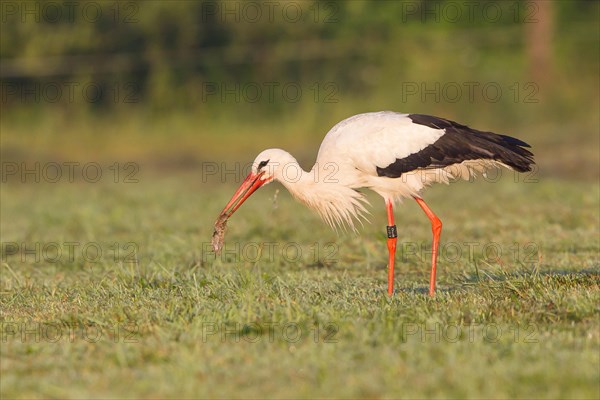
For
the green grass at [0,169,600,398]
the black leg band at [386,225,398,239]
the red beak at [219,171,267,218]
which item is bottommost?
the green grass at [0,169,600,398]

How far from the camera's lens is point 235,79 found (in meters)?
20.5

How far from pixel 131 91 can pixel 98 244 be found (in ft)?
35.3

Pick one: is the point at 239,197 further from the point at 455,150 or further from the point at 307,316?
the point at 307,316

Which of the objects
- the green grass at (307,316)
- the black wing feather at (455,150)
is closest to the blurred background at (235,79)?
the green grass at (307,316)

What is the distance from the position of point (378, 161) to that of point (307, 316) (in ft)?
7.33

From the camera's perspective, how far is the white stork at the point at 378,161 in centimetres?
707

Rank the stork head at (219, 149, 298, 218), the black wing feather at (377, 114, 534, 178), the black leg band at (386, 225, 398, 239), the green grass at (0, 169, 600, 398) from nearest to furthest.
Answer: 1. the green grass at (0, 169, 600, 398)
2. the black wing feather at (377, 114, 534, 178)
3. the stork head at (219, 149, 298, 218)
4. the black leg band at (386, 225, 398, 239)

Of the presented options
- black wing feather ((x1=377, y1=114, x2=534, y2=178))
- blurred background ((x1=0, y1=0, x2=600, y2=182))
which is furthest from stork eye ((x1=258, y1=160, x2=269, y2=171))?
blurred background ((x1=0, y1=0, x2=600, y2=182))

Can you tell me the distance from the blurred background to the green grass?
29.3ft

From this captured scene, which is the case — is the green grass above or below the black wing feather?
below

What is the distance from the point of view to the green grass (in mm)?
4160

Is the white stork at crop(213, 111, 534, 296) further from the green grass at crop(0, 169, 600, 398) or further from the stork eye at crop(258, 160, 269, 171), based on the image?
the green grass at crop(0, 169, 600, 398)

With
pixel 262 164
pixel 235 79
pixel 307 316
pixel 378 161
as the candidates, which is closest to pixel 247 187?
pixel 262 164

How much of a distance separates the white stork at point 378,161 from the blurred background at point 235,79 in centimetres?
1056
